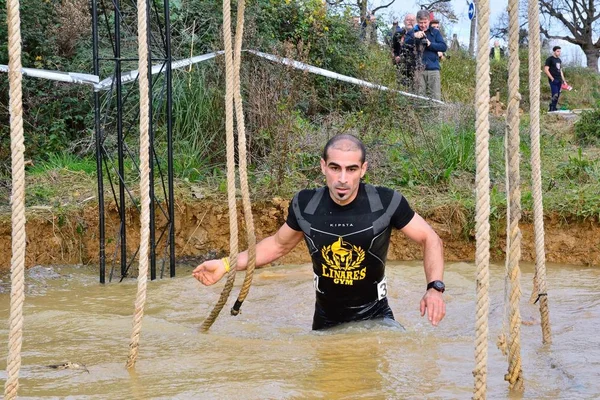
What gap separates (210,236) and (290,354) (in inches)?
201

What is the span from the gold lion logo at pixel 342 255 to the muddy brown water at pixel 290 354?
0.42 m

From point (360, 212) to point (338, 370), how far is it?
46.3 inches

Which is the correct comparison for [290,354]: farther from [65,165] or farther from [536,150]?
[65,165]

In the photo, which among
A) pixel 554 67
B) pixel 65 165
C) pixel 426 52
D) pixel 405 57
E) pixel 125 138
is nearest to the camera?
pixel 125 138

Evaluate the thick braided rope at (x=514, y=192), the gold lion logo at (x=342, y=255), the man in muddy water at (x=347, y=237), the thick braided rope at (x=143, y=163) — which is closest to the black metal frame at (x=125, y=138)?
the man in muddy water at (x=347, y=237)

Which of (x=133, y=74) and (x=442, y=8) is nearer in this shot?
(x=133, y=74)

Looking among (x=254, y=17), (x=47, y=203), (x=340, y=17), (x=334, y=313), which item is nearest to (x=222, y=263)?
(x=334, y=313)

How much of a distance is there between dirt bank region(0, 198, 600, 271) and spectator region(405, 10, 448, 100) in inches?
167

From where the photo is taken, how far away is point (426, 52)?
13.2 m

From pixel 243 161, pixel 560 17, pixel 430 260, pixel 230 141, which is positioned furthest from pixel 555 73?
pixel 230 141

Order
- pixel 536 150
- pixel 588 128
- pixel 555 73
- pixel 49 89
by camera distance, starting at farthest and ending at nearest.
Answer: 1. pixel 555 73
2. pixel 49 89
3. pixel 588 128
4. pixel 536 150

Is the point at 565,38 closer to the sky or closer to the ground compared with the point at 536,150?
closer to the sky

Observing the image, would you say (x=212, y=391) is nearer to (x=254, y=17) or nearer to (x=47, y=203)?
(x=47, y=203)

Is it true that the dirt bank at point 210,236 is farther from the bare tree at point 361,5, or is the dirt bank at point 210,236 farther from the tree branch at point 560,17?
the tree branch at point 560,17
